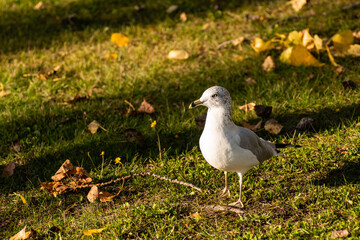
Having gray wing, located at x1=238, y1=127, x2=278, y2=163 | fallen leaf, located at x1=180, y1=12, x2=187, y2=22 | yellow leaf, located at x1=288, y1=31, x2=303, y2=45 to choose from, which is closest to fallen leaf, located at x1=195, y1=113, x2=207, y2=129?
gray wing, located at x1=238, y1=127, x2=278, y2=163

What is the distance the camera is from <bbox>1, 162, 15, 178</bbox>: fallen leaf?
3.53 metres

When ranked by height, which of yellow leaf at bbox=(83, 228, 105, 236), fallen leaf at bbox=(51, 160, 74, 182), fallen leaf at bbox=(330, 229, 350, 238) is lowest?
yellow leaf at bbox=(83, 228, 105, 236)

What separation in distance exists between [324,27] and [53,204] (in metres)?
4.31

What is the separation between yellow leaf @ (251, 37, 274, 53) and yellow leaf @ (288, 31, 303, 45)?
0.25 metres

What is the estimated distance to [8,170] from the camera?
3.54m

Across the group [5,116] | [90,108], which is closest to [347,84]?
[90,108]

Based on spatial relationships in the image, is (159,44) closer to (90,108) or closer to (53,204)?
(90,108)

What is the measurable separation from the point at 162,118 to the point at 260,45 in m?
1.74

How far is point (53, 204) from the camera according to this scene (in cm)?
325

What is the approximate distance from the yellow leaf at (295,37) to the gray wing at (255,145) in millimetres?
2168

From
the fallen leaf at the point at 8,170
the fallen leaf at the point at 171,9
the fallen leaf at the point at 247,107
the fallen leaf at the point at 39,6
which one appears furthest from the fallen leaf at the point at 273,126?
the fallen leaf at the point at 39,6

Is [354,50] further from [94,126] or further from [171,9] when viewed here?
[94,126]

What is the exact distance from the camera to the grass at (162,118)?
2955 mm

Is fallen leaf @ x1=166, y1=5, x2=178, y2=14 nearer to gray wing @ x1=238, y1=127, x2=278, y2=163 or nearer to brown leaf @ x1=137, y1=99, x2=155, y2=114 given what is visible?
brown leaf @ x1=137, y1=99, x2=155, y2=114
